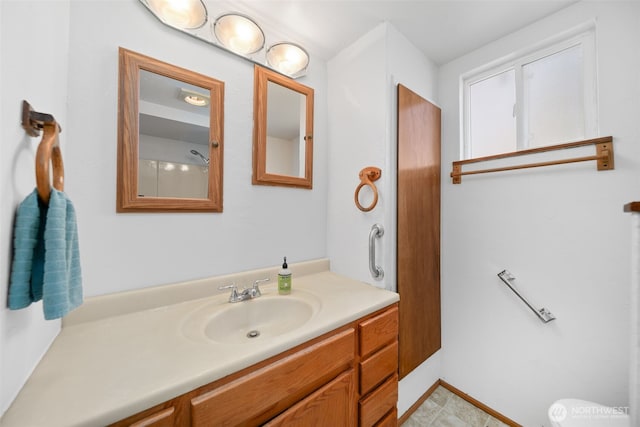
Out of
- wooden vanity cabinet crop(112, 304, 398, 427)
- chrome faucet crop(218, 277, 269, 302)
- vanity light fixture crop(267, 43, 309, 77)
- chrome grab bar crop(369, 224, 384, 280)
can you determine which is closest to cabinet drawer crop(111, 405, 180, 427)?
wooden vanity cabinet crop(112, 304, 398, 427)

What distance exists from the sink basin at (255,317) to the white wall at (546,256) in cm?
120

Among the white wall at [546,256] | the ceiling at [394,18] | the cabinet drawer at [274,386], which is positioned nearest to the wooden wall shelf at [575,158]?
the white wall at [546,256]

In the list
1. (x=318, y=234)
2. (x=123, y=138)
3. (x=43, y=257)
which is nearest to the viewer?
(x=43, y=257)

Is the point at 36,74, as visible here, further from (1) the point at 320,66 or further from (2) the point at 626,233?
(2) the point at 626,233

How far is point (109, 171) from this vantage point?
3.04 feet

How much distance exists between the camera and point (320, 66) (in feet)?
5.27

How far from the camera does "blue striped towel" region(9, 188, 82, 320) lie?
0.50 meters

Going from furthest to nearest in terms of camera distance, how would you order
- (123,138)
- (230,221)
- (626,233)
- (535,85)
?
1. (535,85)
2. (230,221)
3. (626,233)
4. (123,138)

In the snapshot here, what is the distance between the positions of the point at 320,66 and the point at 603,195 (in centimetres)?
175

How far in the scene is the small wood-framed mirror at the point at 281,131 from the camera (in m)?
1.29

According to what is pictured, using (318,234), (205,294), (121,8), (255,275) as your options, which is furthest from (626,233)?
(121,8)

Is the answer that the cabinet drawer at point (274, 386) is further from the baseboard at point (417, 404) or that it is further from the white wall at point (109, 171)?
the baseboard at point (417, 404)

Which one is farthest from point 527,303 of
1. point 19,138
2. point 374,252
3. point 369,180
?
point 19,138

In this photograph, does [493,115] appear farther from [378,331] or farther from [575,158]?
[378,331]
